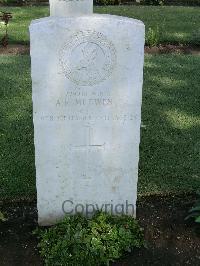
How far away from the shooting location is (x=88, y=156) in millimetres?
4047

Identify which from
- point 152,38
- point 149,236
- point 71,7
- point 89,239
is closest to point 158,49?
point 152,38

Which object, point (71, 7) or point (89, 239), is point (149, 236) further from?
point (71, 7)

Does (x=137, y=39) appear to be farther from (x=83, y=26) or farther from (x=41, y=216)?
(x=41, y=216)

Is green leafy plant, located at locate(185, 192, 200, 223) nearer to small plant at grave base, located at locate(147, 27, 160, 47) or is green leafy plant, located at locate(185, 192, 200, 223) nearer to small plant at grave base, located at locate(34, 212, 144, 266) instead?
small plant at grave base, located at locate(34, 212, 144, 266)

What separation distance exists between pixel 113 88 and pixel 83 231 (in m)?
1.19

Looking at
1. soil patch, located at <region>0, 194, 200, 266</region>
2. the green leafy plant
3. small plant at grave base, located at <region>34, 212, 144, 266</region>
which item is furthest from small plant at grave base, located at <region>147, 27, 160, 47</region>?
small plant at grave base, located at <region>34, 212, 144, 266</region>

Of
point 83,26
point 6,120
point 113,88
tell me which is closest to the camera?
point 83,26

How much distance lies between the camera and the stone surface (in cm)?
430

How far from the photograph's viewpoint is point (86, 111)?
12.6ft

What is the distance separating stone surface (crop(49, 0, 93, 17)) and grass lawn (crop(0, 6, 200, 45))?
16.9 feet

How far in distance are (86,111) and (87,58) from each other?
1.43 ft

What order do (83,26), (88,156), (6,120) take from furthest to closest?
(6,120) < (88,156) < (83,26)

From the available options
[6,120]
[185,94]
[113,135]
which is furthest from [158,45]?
[113,135]

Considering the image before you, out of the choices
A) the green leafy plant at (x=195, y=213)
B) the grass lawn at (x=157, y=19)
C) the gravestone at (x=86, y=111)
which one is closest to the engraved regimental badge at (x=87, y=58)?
the gravestone at (x=86, y=111)
